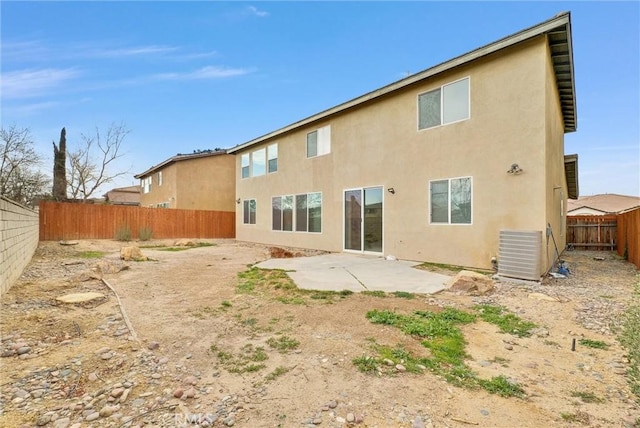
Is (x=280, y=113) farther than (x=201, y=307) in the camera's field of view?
Yes

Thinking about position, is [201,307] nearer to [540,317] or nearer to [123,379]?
[123,379]

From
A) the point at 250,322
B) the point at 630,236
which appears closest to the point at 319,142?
the point at 250,322

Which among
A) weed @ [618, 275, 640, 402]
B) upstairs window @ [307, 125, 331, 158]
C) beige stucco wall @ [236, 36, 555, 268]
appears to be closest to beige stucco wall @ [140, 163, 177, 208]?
upstairs window @ [307, 125, 331, 158]

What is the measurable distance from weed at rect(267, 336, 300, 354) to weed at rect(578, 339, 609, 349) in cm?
327

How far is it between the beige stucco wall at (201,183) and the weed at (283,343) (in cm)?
1920

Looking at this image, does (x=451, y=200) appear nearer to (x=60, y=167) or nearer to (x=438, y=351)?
(x=438, y=351)

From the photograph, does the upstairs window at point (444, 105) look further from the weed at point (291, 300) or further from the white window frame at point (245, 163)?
the white window frame at point (245, 163)

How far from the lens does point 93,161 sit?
88.2ft

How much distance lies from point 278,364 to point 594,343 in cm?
356

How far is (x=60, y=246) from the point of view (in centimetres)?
1262

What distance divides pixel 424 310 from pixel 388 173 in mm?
5725

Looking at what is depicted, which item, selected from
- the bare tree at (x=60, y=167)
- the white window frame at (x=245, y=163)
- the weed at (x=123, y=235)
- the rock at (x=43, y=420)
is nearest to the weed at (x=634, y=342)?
the rock at (x=43, y=420)

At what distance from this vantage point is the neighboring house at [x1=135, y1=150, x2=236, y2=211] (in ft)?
66.8

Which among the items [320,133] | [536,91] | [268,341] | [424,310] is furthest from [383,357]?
[320,133]
